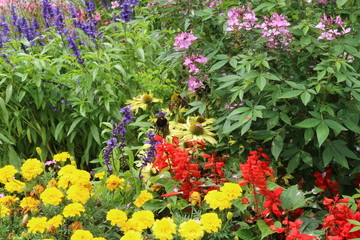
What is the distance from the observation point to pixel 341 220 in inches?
77.9

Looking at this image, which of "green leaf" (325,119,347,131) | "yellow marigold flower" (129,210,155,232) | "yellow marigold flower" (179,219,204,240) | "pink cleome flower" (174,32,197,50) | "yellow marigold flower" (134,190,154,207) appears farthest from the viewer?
"pink cleome flower" (174,32,197,50)

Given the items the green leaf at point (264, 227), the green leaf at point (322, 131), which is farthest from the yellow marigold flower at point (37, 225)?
the green leaf at point (322, 131)

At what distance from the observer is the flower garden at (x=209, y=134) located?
2.05 meters

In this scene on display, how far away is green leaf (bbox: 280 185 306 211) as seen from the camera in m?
2.08

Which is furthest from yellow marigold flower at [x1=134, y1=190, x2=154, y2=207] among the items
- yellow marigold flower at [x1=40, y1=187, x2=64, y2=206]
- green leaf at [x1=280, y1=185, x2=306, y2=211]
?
green leaf at [x1=280, y1=185, x2=306, y2=211]

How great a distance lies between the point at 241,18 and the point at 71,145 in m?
1.69

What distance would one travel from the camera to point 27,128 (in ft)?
11.2

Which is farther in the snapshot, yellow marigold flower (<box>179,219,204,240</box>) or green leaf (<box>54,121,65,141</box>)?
green leaf (<box>54,121,65,141</box>)

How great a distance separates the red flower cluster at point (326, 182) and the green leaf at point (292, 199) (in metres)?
0.32

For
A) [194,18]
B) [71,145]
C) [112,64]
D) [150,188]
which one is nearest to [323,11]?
[194,18]

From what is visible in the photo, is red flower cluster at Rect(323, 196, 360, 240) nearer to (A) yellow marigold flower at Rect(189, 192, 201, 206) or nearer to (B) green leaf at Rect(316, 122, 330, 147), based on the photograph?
(B) green leaf at Rect(316, 122, 330, 147)

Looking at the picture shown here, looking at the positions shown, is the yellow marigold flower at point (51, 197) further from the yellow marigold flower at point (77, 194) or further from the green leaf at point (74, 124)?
the green leaf at point (74, 124)

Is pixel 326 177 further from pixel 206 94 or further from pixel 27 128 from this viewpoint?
pixel 27 128

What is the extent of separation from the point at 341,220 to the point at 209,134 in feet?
3.15
